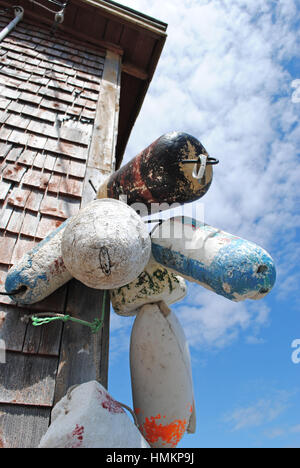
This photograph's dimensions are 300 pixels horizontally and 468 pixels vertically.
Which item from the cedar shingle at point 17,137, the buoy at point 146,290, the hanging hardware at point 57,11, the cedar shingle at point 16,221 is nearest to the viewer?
the buoy at point 146,290

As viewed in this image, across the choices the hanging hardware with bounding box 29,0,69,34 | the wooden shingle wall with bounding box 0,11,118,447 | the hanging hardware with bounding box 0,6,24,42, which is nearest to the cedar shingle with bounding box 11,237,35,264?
the wooden shingle wall with bounding box 0,11,118,447

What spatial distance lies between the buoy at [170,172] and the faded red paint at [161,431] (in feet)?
2.95

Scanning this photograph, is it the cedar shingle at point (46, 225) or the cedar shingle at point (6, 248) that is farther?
the cedar shingle at point (46, 225)

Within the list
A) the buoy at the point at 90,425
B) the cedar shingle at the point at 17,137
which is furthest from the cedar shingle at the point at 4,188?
the buoy at the point at 90,425

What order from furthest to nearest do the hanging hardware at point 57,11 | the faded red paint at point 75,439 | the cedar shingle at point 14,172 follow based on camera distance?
the hanging hardware at point 57,11, the cedar shingle at point 14,172, the faded red paint at point 75,439

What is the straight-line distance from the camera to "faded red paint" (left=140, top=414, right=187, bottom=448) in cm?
128

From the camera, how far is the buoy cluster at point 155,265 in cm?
106

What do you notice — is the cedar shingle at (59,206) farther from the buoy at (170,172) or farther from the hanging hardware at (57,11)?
the hanging hardware at (57,11)

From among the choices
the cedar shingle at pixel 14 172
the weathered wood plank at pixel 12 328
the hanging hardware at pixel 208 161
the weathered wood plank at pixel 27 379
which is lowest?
the weathered wood plank at pixel 27 379

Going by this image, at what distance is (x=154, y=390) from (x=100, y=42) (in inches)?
133

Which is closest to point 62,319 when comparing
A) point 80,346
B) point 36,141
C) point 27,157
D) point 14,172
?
point 80,346

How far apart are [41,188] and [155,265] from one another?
2.88 ft

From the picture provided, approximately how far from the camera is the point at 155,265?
4.93 ft

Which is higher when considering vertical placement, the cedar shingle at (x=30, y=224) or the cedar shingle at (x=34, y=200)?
the cedar shingle at (x=34, y=200)
